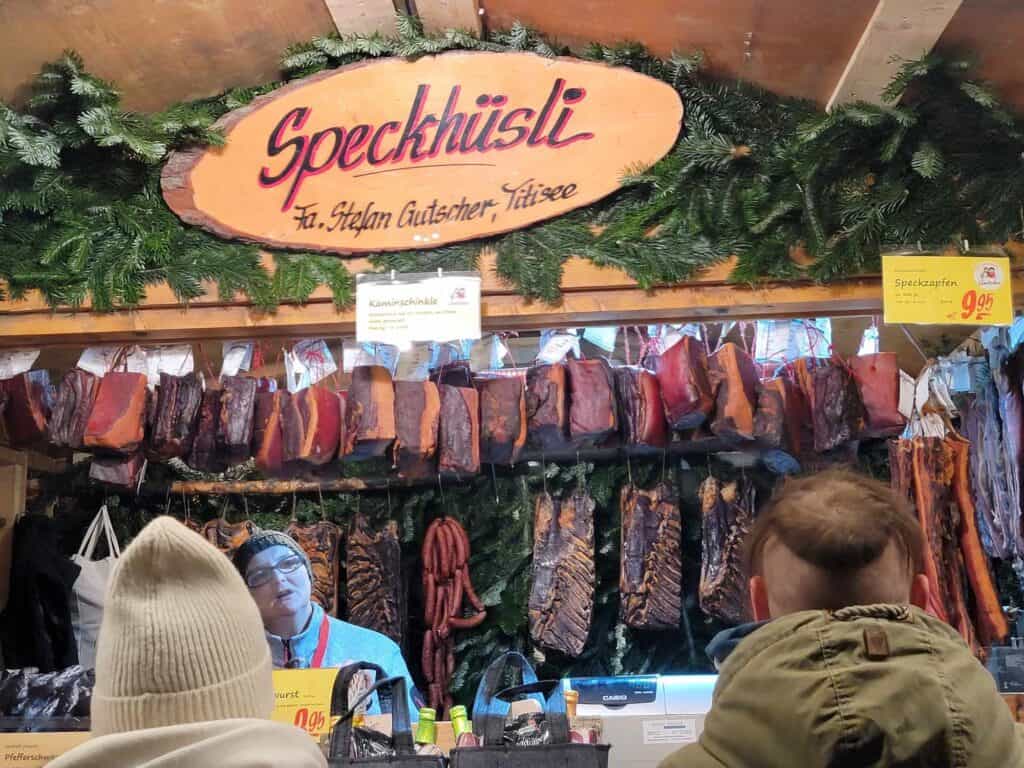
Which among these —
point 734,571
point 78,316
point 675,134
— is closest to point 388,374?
point 78,316

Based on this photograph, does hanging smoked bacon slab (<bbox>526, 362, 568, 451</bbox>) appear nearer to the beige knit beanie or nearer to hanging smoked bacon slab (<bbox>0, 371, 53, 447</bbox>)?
hanging smoked bacon slab (<bbox>0, 371, 53, 447</bbox>)

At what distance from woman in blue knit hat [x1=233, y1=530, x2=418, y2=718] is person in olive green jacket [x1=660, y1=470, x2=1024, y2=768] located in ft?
9.50

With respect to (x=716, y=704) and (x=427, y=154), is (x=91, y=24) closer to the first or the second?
(x=427, y=154)

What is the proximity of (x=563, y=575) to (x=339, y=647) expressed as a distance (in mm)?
952

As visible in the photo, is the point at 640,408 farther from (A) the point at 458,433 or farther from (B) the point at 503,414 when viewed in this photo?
(A) the point at 458,433

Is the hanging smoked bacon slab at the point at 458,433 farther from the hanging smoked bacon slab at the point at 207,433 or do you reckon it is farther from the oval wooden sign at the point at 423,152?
the hanging smoked bacon slab at the point at 207,433

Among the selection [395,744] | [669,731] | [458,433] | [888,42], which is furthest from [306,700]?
[888,42]

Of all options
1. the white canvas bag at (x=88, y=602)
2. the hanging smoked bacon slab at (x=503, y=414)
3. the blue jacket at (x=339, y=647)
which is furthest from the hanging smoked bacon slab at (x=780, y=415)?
the white canvas bag at (x=88, y=602)

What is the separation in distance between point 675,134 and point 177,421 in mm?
2003

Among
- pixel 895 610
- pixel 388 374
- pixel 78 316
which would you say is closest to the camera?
pixel 895 610

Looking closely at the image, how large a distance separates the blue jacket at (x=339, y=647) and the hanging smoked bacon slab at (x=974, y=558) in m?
2.14

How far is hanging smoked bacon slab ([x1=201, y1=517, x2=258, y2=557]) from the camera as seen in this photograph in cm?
476

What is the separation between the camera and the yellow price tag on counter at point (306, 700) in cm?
349

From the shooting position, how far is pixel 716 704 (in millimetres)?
1640
